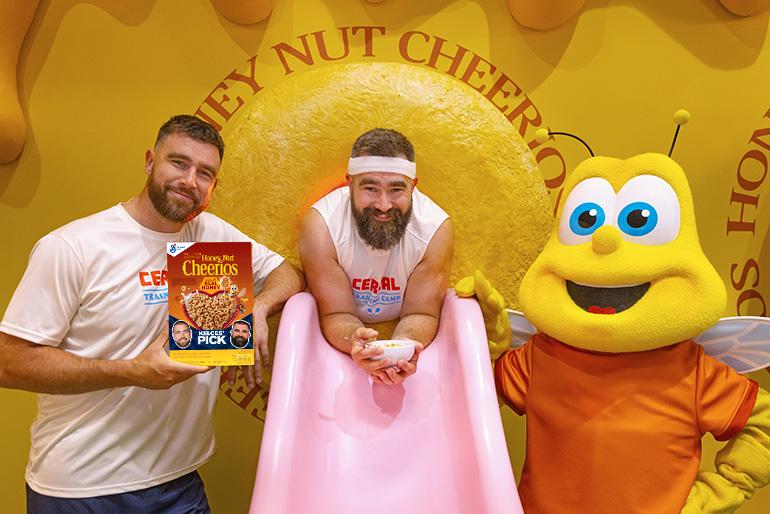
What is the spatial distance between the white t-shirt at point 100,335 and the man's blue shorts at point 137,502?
0.09ft

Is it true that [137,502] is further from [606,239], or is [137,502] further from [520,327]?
[606,239]

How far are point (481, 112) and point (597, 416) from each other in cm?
105

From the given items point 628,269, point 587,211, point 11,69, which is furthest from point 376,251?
point 11,69

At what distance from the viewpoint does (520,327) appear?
1.99 meters

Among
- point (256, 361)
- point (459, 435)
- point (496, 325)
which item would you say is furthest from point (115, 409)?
point (496, 325)

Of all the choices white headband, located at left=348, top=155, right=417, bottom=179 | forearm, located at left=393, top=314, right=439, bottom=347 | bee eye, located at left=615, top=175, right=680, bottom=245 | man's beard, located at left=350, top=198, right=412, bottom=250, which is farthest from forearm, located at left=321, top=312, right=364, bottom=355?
bee eye, located at left=615, top=175, right=680, bottom=245

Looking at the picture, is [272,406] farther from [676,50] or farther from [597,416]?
[676,50]

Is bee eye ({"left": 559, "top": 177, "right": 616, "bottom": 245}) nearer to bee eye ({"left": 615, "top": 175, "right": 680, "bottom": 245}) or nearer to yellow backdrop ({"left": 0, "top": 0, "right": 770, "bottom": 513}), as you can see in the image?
bee eye ({"left": 615, "top": 175, "right": 680, "bottom": 245})

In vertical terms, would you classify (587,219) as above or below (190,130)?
below

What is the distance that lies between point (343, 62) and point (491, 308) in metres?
1.11

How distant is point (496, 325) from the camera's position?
1.92 meters

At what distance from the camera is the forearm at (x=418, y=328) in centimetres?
191

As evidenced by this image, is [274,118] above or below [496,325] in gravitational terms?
above

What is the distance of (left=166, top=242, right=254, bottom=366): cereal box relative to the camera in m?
1.42
